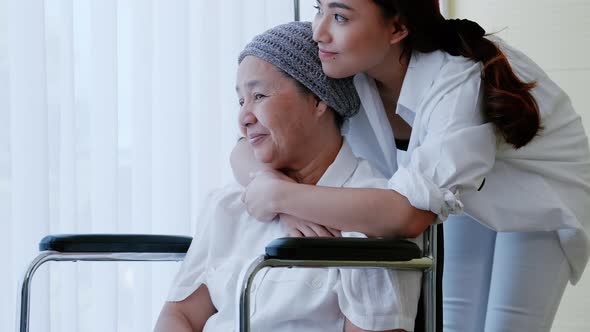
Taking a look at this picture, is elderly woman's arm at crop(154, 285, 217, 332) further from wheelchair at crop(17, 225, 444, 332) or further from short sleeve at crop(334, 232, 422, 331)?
short sleeve at crop(334, 232, 422, 331)

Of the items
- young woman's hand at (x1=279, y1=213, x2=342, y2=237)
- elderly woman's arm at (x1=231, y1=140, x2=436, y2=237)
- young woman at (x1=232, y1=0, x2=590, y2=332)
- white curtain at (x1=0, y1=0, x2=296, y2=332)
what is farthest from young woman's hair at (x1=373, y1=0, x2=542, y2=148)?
white curtain at (x1=0, y1=0, x2=296, y2=332)

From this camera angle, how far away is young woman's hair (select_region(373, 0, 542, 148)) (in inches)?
66.8

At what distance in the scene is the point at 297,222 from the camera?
1.68 m

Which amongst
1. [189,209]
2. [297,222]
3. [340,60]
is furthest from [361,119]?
[189,209]

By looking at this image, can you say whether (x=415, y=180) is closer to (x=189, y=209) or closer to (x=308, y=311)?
(x=308, y=311)

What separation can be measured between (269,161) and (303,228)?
0.58ft

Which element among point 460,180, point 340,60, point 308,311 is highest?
point 340,60

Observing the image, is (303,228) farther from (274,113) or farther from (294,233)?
(274,113)

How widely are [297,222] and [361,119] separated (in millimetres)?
330

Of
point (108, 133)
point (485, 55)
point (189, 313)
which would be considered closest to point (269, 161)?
point (189, 313)

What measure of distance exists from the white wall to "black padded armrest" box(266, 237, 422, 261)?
2.20m

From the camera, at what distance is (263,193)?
5.50ft

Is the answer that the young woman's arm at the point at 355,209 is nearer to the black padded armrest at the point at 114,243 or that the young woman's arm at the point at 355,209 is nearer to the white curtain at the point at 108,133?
the black padded armrest at the point at 114,243

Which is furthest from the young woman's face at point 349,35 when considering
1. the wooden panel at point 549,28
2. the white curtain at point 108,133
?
the wooden panel at point 549,28
